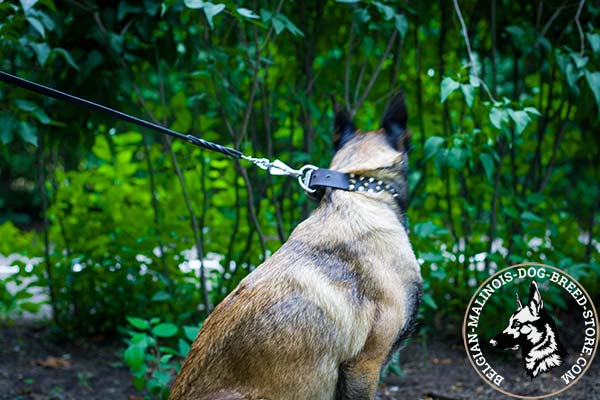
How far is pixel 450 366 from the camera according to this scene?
4539 mm

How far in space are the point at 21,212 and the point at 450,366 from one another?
11.5m

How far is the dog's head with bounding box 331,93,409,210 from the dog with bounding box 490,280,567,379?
1.30 metres

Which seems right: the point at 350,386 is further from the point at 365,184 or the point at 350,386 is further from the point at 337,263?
the point at 365,184

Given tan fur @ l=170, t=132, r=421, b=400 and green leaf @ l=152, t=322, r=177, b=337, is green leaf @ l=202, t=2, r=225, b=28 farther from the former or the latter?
green leaf @ l=152, t=322, r=177, b=337

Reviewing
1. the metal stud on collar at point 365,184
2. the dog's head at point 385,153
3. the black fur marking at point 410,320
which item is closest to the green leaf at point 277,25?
the dog's head at point 385,153

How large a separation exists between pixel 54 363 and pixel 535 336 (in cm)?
336

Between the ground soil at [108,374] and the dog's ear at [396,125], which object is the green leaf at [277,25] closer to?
the dog's ear at [396,125]

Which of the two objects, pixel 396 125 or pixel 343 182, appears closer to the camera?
pixel 343 182

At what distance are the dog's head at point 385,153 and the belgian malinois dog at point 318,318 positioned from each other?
0.17m

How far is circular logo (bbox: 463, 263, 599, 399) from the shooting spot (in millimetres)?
3711

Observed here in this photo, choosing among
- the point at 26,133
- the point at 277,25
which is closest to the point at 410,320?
the point at 277,25

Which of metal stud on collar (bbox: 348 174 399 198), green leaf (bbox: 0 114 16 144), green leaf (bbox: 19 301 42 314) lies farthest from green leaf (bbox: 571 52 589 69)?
green leaf (bbox: 19 301 42 314)

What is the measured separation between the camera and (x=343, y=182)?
2762 millimetres

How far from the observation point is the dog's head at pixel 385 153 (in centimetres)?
283
